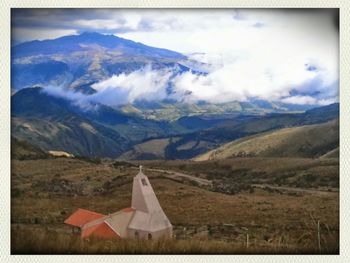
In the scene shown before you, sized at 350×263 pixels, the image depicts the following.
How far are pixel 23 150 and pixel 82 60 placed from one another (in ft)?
6.23

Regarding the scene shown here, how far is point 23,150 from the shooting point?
1244 centimetres

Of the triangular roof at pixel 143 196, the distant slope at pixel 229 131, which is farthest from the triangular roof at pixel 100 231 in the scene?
the distant slope at pixel 229 131

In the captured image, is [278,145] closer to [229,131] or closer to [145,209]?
[229,131]

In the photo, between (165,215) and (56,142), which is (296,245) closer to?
(165,215)

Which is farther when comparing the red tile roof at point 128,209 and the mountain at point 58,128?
the mountain at point 58,128

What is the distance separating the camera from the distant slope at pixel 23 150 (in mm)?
12336

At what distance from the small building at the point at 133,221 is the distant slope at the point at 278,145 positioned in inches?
49.8

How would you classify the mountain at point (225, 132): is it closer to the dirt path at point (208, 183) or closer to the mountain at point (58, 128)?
the dirt path at point (208, 183)

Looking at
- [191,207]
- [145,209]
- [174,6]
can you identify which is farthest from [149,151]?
[174,6]

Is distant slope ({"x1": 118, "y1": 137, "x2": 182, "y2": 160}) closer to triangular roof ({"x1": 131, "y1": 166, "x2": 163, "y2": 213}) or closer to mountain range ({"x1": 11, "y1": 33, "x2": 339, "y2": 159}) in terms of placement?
mountain range ({"x1": 11, "y1": 33, "x2": 339, "y2": 159})

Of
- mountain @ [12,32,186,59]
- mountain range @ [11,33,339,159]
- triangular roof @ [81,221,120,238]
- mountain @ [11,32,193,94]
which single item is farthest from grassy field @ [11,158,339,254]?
mountain @ [12,32,186,59]

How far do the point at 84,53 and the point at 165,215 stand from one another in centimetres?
314

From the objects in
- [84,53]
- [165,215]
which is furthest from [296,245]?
[84,53]

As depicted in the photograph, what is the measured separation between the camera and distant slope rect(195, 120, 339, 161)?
12641 mm
